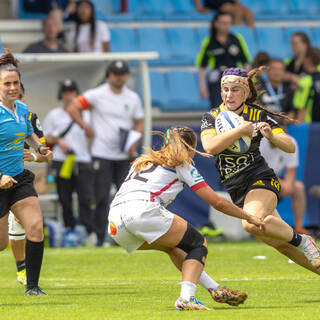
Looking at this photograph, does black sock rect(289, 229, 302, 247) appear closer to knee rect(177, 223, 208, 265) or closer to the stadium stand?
knee rect(177, 223, 208, 265)

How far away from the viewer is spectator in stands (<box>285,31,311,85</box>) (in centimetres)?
1481

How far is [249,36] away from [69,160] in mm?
6274

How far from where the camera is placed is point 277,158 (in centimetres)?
1320

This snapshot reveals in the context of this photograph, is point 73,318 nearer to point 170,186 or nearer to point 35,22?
point 170,186

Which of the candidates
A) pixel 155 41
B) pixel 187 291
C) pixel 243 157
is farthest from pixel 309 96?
pixel 187 291

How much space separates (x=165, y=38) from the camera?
18.2m

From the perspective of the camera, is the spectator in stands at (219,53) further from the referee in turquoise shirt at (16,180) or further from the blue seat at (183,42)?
the referee in turquoise shirt at (16,180)

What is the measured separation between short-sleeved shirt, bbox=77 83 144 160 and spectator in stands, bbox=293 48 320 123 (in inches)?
115

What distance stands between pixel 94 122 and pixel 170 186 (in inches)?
263

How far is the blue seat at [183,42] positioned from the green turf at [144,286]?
6492mm

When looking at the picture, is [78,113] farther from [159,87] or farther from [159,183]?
[159,183]

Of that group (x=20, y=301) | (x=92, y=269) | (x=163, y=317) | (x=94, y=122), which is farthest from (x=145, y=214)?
(x=94, y=122)

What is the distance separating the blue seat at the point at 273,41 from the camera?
18547 millimetres

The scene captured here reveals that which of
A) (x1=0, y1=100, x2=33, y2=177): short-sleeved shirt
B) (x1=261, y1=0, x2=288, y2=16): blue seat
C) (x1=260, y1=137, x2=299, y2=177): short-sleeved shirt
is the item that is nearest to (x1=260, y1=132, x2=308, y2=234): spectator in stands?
(x1=260, y1=137, x2=299, y2=177): short-sleeved shirt
